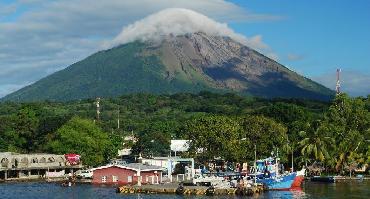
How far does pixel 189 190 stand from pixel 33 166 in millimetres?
31879

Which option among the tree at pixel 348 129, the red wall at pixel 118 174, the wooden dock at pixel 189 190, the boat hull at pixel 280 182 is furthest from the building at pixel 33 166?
the tree at pixel 348 129

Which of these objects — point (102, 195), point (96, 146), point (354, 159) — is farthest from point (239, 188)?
point (96, 146)

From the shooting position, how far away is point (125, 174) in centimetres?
7731

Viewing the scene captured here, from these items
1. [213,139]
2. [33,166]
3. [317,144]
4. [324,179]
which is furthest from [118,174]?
[317,144]

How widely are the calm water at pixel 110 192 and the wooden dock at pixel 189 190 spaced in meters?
1.22

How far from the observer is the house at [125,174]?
76625 millimetres

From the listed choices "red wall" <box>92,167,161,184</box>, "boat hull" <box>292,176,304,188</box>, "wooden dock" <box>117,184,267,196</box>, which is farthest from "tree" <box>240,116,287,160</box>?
"wooden dock" <box>117,184,267,196</box>

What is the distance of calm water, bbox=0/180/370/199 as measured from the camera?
6200cm

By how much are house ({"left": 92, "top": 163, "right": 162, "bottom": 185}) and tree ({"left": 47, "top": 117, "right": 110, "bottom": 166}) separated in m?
14.4

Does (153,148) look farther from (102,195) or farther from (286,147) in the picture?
(102,195)

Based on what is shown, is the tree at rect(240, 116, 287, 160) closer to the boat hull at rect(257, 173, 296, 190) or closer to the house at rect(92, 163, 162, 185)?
the house at rect(92, 163, 162, 185)

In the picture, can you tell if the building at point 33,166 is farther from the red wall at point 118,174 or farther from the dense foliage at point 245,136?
the red wall at point 118,174

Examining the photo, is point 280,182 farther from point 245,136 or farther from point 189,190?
point 245,136

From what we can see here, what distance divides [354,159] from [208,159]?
20.9 metres
